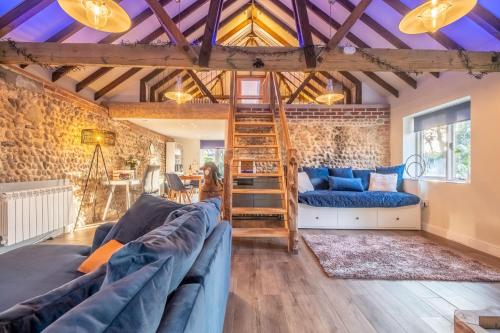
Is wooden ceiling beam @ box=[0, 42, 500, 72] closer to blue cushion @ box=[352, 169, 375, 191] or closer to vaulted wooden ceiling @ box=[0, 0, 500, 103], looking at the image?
vaulted wooden ceiling @ box=[0, 0, 500, 103]

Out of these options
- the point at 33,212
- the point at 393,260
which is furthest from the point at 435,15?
the point at 33,212

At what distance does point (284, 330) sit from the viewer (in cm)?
179

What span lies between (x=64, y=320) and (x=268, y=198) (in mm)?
4299

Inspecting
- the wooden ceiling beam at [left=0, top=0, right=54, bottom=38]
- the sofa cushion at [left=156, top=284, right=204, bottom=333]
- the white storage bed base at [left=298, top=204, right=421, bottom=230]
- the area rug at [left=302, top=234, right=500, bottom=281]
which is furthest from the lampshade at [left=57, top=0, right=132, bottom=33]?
the white storage bed base at [left=298, top=204, right=421, bottom=230]

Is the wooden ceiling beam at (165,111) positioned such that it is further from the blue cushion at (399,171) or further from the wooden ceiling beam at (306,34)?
the blue cushion at (399,171)

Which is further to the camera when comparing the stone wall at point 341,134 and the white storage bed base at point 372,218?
the stone wall at point 341,134

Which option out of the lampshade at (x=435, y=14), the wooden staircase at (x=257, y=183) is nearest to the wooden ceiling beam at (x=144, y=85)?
the wooden staircase at (x=257, y=183)

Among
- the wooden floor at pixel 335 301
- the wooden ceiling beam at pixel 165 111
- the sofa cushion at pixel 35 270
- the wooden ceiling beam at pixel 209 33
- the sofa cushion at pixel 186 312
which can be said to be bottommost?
the wooden floor at pixel 335 301

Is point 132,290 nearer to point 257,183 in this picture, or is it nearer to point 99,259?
point 99,259

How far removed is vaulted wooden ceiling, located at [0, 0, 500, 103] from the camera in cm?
297

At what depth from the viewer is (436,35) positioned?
3402mm

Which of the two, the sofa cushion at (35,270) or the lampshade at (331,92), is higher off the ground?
the lampshade at (331,92)

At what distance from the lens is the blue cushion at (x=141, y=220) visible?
1797 mm

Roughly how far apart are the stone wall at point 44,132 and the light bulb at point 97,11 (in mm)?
2082
